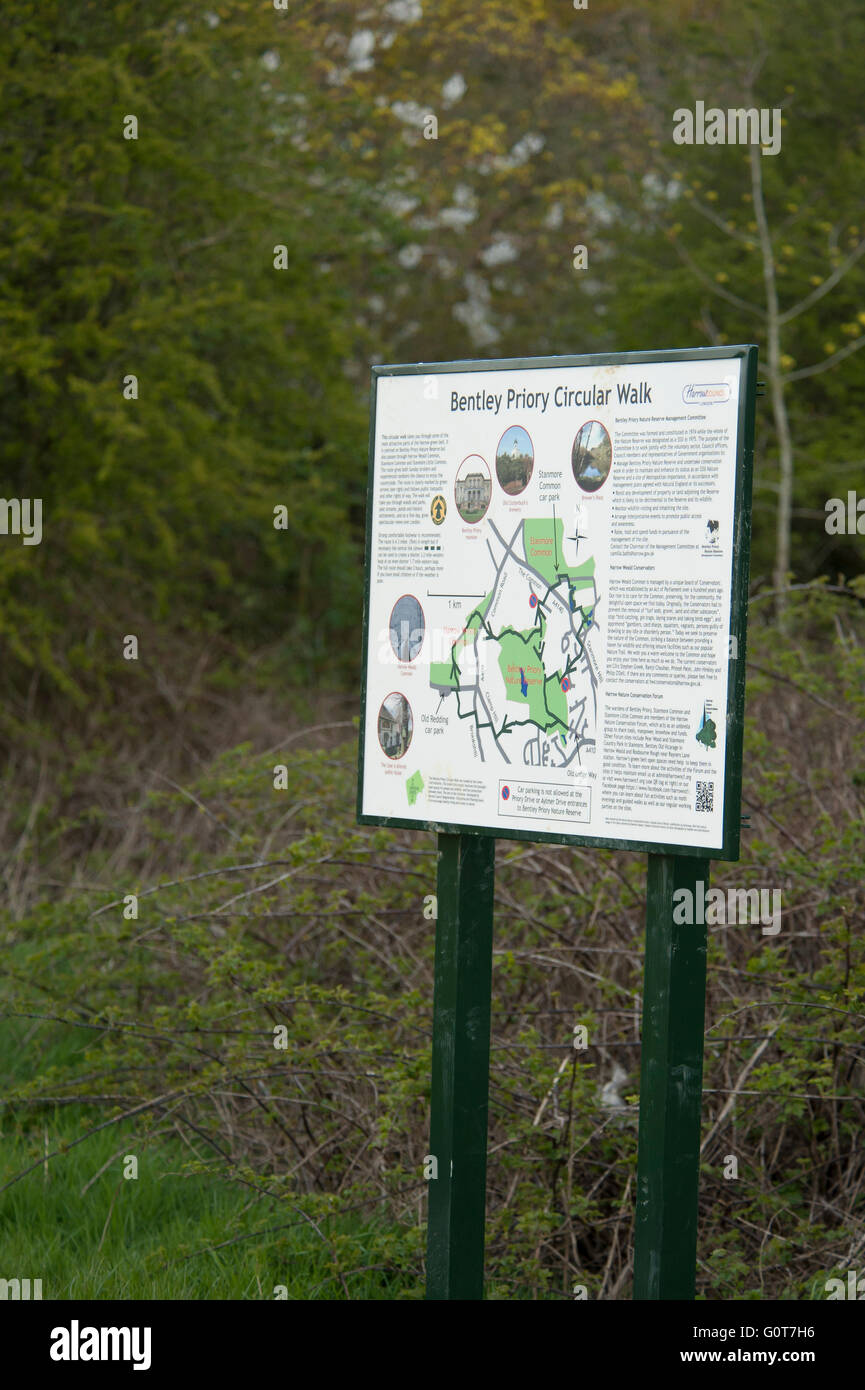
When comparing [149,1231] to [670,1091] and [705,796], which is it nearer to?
[670,1091]

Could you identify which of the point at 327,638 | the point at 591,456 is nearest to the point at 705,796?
the point at 591,456

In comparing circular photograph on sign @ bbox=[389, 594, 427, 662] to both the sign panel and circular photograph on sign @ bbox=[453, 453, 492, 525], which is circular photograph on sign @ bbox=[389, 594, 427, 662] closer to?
the sign panel

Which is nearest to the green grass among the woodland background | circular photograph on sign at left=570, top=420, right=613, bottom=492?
the woodland background

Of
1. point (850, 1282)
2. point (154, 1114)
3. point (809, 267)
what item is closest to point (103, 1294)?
point (154, 1114)

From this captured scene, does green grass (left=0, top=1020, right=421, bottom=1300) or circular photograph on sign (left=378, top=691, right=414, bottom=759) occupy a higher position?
circular photograph on sign (left=378, top=691, right=414, bottom=759)

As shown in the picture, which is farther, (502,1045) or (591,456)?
(502,1045)

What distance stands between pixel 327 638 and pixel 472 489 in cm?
1216

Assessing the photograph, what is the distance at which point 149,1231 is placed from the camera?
4.61 m

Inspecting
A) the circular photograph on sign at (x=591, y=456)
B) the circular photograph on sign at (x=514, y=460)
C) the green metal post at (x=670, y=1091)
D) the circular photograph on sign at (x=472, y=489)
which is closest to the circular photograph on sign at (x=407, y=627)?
the circular photograph on sign at (x=472, y=489)

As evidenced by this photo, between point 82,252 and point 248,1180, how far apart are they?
8119 mm

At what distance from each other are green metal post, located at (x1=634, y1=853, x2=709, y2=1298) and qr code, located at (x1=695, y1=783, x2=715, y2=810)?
0.45ft

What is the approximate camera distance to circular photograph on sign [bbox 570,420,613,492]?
3.50m
